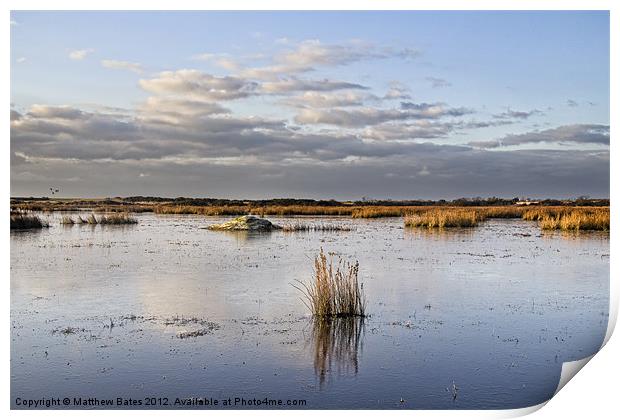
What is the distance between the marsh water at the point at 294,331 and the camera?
641 cm

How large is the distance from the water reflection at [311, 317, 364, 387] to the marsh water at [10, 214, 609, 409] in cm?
3

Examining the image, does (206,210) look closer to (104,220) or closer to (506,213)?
(104,220)

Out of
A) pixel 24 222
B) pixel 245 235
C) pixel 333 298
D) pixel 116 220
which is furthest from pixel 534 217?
pixel 333 298

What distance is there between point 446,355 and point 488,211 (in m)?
26.8

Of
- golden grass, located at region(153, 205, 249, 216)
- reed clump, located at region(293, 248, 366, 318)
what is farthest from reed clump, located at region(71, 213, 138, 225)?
reed clump, located at region(293, 248, 366, 318)

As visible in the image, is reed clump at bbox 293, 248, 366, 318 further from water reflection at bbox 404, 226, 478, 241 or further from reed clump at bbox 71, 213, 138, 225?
reed clump at bbox 71, 213, 138, 225

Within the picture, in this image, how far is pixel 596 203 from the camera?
18.6 meters

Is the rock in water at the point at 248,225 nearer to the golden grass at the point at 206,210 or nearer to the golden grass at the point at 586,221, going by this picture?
the golden grass at the point at 586,221

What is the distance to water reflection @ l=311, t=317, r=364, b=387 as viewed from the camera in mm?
6621

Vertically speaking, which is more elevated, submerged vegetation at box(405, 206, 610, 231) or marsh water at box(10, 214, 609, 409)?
submerged vegetation at box(405, 206, 610, 231)

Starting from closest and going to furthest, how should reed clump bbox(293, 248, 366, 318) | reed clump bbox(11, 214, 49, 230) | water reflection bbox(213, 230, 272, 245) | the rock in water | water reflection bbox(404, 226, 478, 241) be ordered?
1. reed clump bbox(293, 248, 366, 318)
2. water reflection bbox(213, 230, 272, 245)
3. water reflection bbox(404, 226, 478, 241)
4. reed clump bbox(11, 214, 49, 230)
5. the rock in water

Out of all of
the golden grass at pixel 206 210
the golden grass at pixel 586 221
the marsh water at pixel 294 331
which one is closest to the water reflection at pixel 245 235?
the marsh water at pixel 294 331

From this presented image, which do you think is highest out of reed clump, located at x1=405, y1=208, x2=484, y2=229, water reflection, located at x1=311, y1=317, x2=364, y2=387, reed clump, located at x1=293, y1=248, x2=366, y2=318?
reed clump, located at x1=405, y1=208, x2=484, y2=229

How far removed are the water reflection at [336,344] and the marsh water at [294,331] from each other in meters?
0.03
